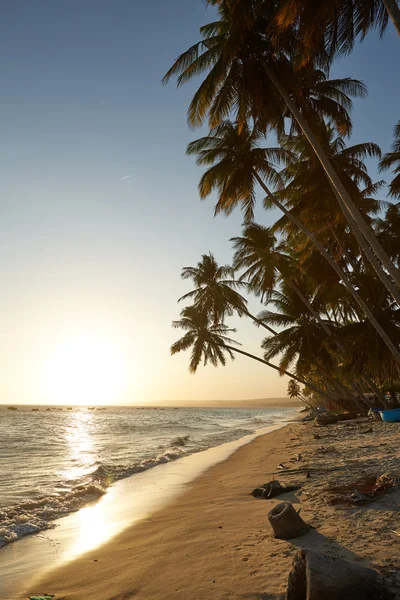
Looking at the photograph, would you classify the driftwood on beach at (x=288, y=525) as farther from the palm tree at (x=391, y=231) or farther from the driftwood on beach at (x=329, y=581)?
the palm tree at (x=391, y=231)

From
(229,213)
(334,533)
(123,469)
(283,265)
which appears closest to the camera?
(334,533)

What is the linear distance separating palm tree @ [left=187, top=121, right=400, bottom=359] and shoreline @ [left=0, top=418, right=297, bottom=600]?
1118 cm

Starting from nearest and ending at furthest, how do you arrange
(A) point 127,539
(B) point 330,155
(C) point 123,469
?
(A) point 127,539, (C) point 123,469, (B) point 330,155

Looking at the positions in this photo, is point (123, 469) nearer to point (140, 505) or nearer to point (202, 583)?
point (140, 505)

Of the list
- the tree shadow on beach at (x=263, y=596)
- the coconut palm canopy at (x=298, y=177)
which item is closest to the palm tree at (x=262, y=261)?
the coconut palm canopy at (x=298, y=177)

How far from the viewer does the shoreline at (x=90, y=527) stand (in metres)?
5.42

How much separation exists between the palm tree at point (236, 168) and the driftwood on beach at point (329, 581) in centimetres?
1429

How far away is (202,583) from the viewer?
4.11 metres

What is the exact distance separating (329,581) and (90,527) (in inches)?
238

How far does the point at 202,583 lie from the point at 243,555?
73cm

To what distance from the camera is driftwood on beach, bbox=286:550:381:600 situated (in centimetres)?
300

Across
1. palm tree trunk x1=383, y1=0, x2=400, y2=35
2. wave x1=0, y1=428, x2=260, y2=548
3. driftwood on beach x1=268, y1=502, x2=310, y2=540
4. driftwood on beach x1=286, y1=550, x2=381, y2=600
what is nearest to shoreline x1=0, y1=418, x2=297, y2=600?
wave x1=0, y1=428, x2=260, y2=548

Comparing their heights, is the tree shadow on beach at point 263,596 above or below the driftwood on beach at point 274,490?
above

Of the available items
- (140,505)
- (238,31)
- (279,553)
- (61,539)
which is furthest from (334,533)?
(238,31)
